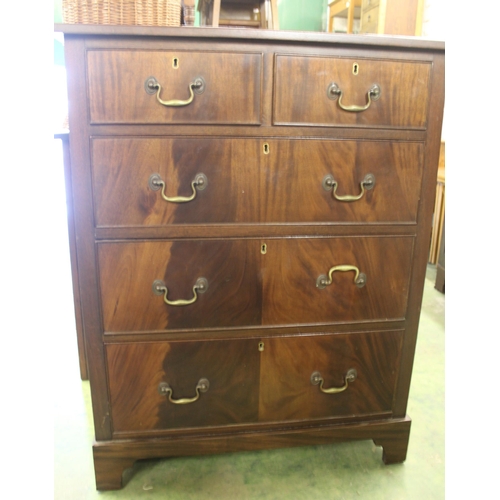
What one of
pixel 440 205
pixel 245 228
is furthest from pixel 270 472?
pixel 440 205

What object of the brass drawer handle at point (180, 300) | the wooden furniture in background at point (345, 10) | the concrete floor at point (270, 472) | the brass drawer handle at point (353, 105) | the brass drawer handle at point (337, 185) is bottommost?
the concrete floor at point (270, 472)

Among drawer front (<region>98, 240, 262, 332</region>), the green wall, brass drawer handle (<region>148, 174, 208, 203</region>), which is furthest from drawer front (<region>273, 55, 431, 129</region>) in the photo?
the green wall

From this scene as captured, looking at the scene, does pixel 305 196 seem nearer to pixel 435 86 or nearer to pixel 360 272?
pixel 360 272

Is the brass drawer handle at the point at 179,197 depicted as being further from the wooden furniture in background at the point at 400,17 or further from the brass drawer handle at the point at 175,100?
the wooden furniture in background at the point at 400,17

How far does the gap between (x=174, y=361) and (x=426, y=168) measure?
0.83 m

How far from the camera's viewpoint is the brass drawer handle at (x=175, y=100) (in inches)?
37.7

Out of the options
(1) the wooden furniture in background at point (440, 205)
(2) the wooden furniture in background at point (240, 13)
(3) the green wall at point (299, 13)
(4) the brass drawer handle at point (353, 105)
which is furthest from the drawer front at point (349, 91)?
(1) the wooden furniture in background at point (440, 205)

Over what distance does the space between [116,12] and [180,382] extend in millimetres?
908

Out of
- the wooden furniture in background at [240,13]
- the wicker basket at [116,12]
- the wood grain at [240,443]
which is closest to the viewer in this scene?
the wicker basket at [116,12]

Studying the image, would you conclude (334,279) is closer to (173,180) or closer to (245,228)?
(245,228)

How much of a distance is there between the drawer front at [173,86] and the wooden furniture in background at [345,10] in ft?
4.72

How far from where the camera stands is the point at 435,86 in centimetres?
106

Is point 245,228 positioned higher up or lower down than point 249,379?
higher up

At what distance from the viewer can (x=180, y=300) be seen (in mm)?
1090
